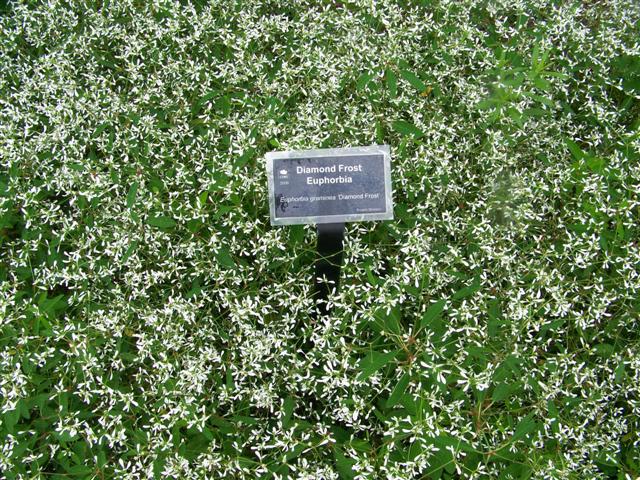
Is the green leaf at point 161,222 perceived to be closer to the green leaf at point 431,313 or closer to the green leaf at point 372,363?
the green leaf at point 372,363

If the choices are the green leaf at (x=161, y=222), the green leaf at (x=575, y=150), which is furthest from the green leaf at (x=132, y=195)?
the green leaf at (x=575, y=150)

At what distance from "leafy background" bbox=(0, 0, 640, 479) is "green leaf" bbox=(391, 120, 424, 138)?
0.07ft

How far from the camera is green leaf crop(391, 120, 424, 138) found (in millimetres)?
3668

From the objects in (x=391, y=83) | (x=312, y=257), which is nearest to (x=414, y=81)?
(x=391, y=83)

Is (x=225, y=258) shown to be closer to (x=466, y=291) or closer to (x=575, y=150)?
(x=466, y=291)

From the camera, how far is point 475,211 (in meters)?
3.80

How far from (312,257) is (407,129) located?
1.08 metres

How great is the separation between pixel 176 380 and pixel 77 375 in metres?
0.57

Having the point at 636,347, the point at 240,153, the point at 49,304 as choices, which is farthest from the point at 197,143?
the point at 636,347

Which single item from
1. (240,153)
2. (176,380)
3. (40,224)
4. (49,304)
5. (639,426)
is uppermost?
(240,153)

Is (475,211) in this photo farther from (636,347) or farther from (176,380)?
(176,380)

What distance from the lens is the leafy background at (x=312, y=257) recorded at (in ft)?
9.80

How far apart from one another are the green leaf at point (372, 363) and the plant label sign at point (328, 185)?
0.79 metres

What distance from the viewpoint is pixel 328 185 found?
10.3ft
